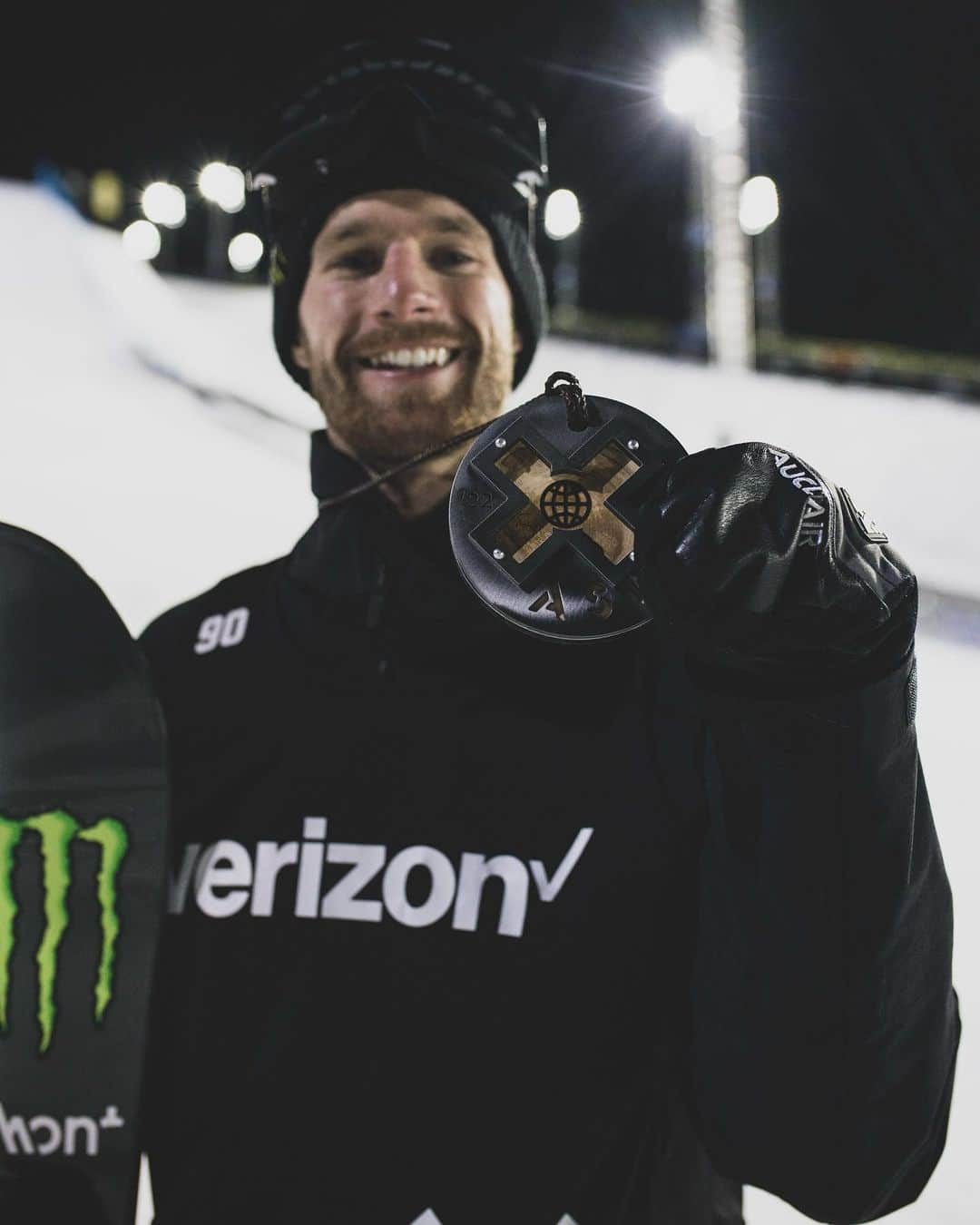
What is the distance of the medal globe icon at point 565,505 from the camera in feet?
3.23

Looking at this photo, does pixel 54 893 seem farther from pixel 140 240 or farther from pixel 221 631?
pixel 140 240

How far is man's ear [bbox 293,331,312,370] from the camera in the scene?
5.69 feet

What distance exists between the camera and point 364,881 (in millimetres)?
1292

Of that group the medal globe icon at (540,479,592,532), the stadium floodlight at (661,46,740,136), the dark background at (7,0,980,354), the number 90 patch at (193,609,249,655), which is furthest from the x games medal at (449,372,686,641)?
the stadium floodlight at (661,46,740,136)

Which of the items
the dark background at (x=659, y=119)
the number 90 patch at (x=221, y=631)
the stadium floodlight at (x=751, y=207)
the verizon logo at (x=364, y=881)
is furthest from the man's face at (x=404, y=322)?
the stadium floodlight at (x=751, y=207)

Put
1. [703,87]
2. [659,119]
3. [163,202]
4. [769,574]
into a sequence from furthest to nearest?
[659,119] < [163,202] < [703,87] < [769,574]

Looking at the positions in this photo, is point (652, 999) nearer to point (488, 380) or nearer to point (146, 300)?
point (488, 380)

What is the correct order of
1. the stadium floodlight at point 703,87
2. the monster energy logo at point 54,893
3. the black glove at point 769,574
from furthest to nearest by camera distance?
1. the stadium floodlight at point 703,87
2. the monster energy logo at point 54,893
3. the black glove at point 769,574

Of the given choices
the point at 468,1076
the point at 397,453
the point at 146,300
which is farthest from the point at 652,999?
the point at 146,300

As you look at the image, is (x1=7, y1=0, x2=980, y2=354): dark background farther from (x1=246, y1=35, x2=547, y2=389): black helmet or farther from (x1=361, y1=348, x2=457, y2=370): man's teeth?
(x1=361, y1=348, x2=457, y2=370): man's teeth

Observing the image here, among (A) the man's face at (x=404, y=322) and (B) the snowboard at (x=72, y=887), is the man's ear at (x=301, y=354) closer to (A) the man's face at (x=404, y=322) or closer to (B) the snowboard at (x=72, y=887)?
(A) the man's face at (x=404, y=322)

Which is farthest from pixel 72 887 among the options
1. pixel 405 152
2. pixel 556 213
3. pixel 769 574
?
pixel 556 213

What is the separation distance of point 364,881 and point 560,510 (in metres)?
0.57

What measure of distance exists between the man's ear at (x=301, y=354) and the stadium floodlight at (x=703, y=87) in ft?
14.3
